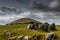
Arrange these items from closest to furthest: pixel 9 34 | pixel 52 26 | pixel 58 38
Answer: pixel 58 38 → pixel 9 34 → pixel 52 26

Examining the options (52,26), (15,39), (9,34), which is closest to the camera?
(15,39)

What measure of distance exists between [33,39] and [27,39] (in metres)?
3.17

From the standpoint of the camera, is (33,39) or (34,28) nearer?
(33,39)

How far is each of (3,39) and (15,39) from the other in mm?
4392

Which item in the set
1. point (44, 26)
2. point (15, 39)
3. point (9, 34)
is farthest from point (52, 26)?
point (15, 39)

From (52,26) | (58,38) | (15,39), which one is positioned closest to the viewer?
(58,38)

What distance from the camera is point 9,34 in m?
64.4

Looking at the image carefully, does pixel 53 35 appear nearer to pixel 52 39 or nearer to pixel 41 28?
pixel 52 39

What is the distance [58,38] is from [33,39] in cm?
778

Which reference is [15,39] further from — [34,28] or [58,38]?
[34,28]

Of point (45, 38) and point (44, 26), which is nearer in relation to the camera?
point (45, 38)

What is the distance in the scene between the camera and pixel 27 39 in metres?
53.1

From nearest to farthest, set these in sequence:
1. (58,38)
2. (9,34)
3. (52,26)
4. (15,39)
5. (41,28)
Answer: (58,38) < (15,39) < (9,34) < (41,28) < (52,26)

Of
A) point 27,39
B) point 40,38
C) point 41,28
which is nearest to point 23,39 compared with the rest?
point 27,39
